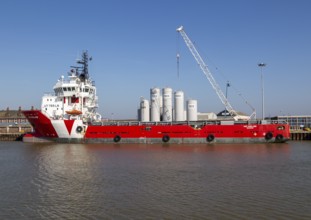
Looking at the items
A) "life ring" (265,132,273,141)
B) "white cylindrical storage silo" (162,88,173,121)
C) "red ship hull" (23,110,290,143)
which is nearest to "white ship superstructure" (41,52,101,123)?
"red ship hull" (23,110,290,143)

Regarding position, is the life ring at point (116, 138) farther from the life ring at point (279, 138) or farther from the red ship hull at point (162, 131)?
the life ring at point (279, 138)

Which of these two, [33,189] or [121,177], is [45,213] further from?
[121,177]

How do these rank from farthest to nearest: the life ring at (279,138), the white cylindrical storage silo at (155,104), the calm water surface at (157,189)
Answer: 1. the white cylindrical storage silo at (155,104)
2. the life ring at (279,138)
3. the calm water surface at (157,189)

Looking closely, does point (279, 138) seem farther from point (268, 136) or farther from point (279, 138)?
point (268, 136)

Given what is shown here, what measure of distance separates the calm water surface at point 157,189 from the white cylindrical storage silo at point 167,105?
26.5 metres

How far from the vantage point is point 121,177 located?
59.1ft

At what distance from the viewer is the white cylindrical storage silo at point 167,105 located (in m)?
50.2

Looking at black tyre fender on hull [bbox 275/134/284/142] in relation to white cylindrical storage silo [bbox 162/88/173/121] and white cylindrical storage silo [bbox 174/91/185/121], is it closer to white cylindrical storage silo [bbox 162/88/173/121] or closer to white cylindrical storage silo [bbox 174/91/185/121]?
white cylindrical storage silo [bbox 174/91/185/121]

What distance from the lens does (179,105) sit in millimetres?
50375

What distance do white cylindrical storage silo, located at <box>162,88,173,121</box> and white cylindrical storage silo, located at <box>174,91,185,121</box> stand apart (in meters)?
0.80

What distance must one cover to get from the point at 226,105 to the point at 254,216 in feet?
135

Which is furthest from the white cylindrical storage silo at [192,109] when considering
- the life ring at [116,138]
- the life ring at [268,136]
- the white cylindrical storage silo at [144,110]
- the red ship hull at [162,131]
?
the life ring at [116,138]

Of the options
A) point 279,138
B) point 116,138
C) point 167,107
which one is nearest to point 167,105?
point 167,107

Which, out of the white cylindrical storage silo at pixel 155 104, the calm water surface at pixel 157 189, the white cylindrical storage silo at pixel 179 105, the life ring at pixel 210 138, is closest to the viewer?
the calm water surface at pixel 157 189
